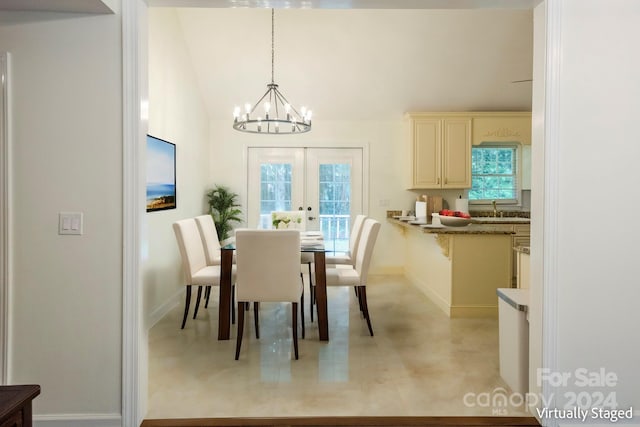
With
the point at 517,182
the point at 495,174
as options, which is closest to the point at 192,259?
the point at 495,174

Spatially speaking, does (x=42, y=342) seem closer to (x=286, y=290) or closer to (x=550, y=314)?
(x=286, y=290)

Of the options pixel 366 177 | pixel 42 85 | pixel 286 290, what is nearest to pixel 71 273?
pixel 42 85

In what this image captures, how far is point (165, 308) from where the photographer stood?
432 cm

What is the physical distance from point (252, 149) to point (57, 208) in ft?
13.9

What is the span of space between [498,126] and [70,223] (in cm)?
542

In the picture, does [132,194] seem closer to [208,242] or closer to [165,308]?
[208,242]

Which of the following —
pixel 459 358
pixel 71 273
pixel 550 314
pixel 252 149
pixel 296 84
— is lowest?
pixel 459 358

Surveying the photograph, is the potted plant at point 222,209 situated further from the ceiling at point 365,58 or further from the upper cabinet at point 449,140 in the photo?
the upper cabinet at point 449,140

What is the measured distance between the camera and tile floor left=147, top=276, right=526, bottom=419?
238cm

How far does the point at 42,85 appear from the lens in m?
2.08

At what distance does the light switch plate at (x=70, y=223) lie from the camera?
2094 millimetres

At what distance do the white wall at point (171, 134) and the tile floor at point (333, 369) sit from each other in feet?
1.42

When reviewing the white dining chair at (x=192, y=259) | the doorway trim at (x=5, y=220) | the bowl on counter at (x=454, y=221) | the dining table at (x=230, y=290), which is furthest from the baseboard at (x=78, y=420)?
the bowl on counter at (x=454, y=221)

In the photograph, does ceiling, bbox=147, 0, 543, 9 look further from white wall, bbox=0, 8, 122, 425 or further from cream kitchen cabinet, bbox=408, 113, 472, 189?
cream kitchen cabinet, bbox=408, 113, 472, 189
